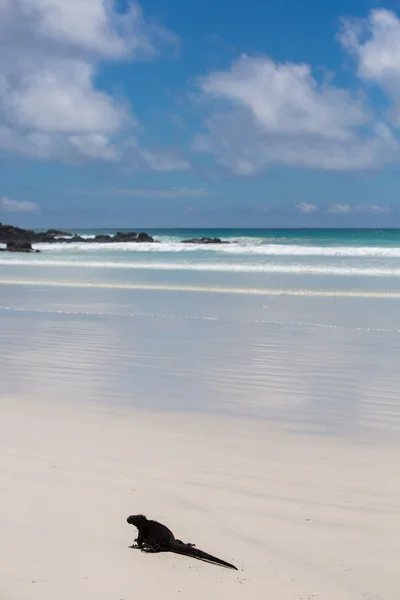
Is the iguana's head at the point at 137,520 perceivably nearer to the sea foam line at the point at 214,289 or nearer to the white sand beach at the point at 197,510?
the white sand beach at the point at 197,510

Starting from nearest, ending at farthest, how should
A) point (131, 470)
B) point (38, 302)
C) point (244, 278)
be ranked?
point (131, 470) < point (38, 302) < point (244, 278)

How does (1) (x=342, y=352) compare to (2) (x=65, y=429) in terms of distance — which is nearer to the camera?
(2) (x=65, y=429)

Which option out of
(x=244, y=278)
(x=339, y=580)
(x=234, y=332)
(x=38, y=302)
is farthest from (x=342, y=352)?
(x=244, y=278)

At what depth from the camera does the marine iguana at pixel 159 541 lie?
2.83 meters

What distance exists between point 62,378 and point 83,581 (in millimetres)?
4030

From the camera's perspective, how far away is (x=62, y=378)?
6508mm

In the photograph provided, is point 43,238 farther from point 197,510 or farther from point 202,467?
point 197,510

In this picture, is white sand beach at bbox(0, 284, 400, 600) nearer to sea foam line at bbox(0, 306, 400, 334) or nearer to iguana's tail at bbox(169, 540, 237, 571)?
iguana's tail at bbox(169, 540, 237, 571)

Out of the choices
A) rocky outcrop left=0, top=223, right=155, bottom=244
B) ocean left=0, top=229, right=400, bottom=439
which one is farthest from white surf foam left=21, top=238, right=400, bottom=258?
ocean left=0, top=229, right=400, bottom=439

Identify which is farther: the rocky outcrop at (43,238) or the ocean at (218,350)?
the rocky outcrop at (43,238)

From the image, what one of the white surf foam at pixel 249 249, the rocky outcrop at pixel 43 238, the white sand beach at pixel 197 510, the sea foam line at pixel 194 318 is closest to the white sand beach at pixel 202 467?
the white sand beach at pixel 197 510

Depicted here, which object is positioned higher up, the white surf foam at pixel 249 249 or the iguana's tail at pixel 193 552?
the white surf foam at pixel 249 249

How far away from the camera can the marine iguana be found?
2826mm

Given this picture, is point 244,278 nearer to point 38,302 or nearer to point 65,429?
point 38,302
